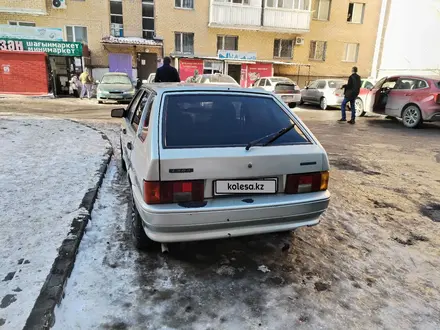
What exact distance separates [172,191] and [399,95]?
35.6 ft

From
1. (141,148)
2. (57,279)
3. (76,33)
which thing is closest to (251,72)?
(76,33)

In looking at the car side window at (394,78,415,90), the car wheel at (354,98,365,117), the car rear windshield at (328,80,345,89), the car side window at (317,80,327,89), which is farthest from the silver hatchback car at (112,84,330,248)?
the car side window at (317,80,327,89)

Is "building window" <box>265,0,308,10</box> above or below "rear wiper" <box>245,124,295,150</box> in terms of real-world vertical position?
above

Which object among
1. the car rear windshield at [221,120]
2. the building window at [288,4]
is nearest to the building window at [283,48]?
the building window at [288,4]

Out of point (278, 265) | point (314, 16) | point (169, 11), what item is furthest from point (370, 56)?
point (278, 265)

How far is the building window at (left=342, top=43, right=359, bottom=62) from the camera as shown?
25.1 meters

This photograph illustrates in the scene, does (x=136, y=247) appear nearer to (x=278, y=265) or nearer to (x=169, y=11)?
(x=278, y=265)

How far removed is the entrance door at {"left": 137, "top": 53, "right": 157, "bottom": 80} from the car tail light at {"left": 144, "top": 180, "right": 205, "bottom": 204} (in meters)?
21.2

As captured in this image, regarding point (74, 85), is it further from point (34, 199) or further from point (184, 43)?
point (34, 199)

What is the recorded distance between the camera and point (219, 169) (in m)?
2.56

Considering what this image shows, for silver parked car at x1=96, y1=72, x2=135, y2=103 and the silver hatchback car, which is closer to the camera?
the silver hatchback car

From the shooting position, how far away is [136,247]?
3.09 metres

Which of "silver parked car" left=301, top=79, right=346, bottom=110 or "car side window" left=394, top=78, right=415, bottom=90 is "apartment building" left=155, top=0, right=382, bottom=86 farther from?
"car side window" left=394, top=78, right=415, bottom=90

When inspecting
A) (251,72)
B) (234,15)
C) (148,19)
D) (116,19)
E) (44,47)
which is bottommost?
(251,72)
